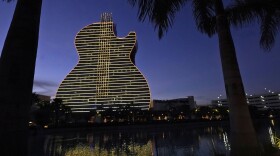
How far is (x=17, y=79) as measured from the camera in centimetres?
313

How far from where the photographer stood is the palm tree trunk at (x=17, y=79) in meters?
2.94

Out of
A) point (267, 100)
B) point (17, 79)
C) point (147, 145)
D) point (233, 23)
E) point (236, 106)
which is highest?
point (267, 100)

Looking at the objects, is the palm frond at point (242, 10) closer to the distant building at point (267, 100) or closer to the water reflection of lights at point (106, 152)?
the water reflection of lights at point (106, 152)

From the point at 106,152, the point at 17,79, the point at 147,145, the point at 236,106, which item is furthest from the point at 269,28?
the point at 147,145

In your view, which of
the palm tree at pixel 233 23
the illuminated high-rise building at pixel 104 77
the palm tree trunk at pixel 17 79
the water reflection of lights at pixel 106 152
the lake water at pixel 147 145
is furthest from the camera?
the illuminated high-rise building at pixel 104 77

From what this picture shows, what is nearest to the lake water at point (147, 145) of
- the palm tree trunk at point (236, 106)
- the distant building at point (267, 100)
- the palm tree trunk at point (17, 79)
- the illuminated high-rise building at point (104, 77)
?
the palm tree trunk at point (236, 106)

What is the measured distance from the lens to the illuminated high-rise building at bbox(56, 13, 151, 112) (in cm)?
13725

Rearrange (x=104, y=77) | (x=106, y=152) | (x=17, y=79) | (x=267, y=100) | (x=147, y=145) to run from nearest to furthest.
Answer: (x=17, y=79) → (x=106, y=152) → (x=147, y=145) → (x=104, y=77) → (x=267, y=100)

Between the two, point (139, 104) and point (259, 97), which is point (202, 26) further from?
point (259, 97)

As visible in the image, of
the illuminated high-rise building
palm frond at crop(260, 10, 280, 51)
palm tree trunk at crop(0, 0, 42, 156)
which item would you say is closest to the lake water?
palm frond at crop(260, 10, 280, 51)

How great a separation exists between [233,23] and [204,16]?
895 millimetres

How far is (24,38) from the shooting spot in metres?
3.38

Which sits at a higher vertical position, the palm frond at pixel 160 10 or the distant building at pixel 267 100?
the distant building at pixel 267 100

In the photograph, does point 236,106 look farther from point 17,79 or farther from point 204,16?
point 17,79
